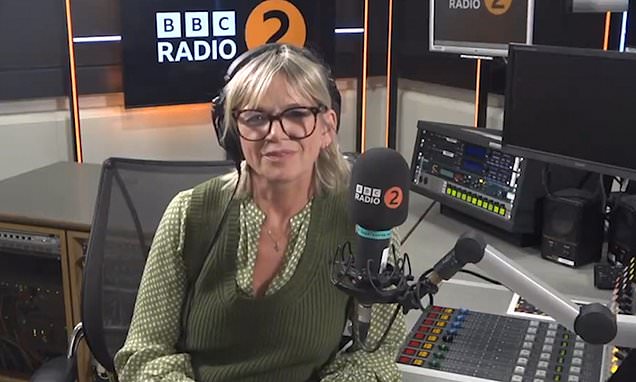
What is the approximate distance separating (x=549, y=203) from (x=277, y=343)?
35.5 inches

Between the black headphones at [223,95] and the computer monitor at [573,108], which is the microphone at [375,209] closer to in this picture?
the black headphones at [223,95]

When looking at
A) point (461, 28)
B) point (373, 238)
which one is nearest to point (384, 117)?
point (461, 28)

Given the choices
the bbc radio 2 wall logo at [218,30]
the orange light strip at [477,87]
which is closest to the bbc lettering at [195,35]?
the bbc radio 2 wall logo at [218,30]

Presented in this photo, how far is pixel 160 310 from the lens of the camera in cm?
131

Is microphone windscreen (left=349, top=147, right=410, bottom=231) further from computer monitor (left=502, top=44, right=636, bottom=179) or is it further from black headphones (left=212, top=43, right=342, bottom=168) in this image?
computer monitor (left=502, top=44, right=636, bottom=179)

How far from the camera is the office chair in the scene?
160 cm

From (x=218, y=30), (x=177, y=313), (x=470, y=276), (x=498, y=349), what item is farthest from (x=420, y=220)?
(x=218, y=30)

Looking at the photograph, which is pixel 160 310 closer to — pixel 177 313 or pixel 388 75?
pixel 177 313

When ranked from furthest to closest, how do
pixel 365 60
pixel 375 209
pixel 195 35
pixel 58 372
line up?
pixel 365 60, pixel 195 35, pixel 58 372, pixel 375 209

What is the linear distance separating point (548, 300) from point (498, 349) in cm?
67

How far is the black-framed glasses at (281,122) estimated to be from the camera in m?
1.21

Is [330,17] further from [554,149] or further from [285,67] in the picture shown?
[285,67]

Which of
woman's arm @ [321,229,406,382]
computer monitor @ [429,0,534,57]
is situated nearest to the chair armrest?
woman's arm @ [321,229,406,382]

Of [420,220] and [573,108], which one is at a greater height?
[573,108]
